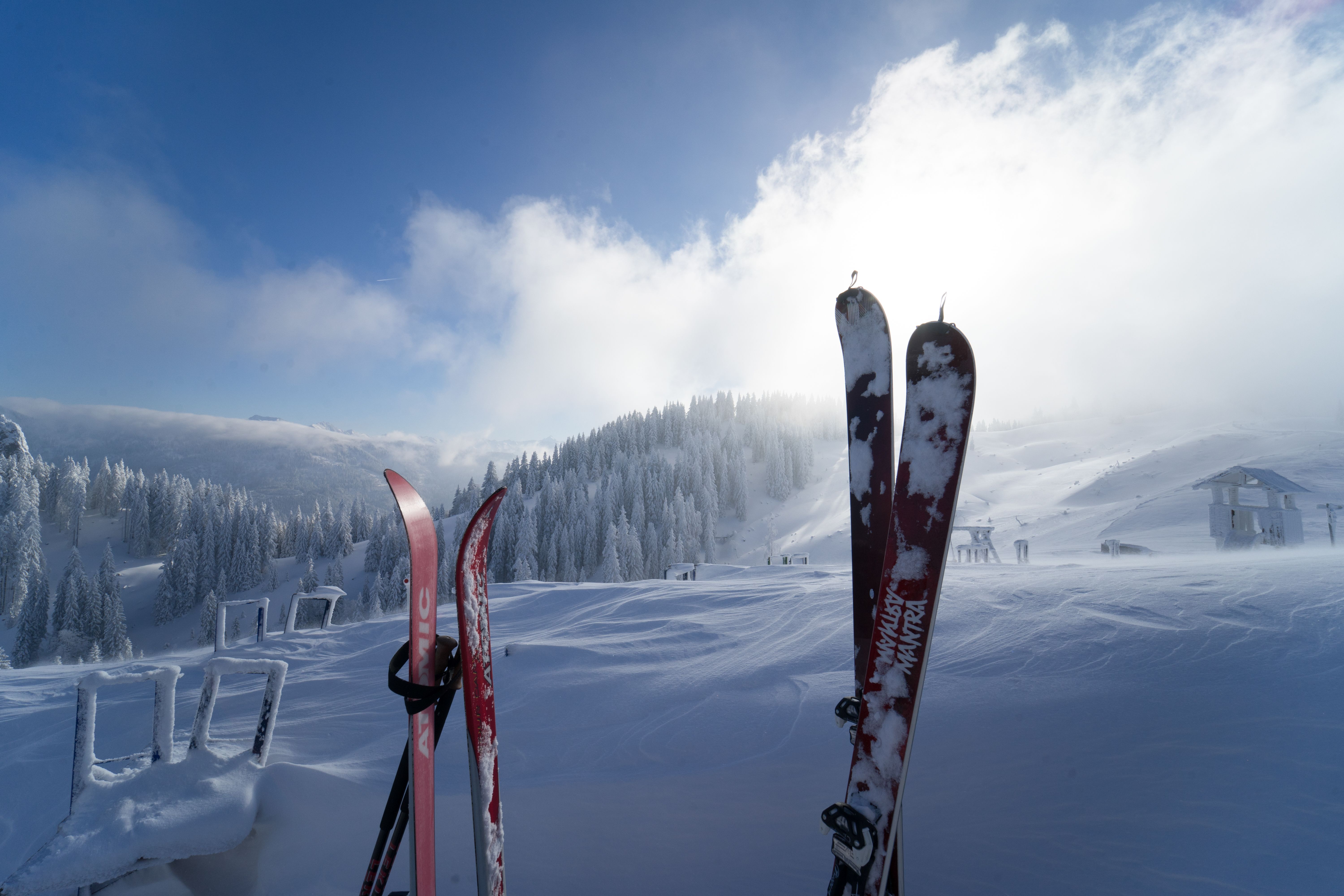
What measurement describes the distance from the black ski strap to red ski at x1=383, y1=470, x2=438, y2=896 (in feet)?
0.07

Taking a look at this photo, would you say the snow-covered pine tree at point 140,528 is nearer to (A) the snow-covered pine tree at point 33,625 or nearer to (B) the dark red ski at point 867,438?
(A) the snow-covered pine tree at point 33,625

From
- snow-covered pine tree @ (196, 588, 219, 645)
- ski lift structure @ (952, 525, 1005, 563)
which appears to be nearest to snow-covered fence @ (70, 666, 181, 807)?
ski lift structure @ (952, 525, 1005, 563)

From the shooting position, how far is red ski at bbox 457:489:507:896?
2.26 m

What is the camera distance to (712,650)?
A: 5.49 meters

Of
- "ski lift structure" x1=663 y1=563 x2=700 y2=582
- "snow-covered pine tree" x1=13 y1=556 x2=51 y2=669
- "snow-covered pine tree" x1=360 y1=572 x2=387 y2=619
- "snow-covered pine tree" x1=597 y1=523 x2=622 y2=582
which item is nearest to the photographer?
"ski lift structure" x1=663 y1=563 x2=700 y2=582

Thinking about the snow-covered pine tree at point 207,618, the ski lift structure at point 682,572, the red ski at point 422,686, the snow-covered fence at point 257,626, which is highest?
the red ski at point 422,686

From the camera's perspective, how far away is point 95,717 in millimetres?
3152

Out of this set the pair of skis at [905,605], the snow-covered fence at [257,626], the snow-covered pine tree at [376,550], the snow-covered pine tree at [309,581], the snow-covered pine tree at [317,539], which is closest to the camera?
the pair of skis at [905,605]

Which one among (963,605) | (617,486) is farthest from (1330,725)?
(617,486)

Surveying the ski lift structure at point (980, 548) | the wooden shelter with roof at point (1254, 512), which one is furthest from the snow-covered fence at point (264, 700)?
the wooden shelter with roof at point (1254, 512)

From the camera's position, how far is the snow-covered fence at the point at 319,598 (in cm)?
958

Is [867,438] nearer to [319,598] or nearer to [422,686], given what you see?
[422,686]

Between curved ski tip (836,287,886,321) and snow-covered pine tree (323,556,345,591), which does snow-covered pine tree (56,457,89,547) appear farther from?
curved ski tip (836,287,886,321)

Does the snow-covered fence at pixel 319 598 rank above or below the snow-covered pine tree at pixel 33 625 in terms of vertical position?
above
